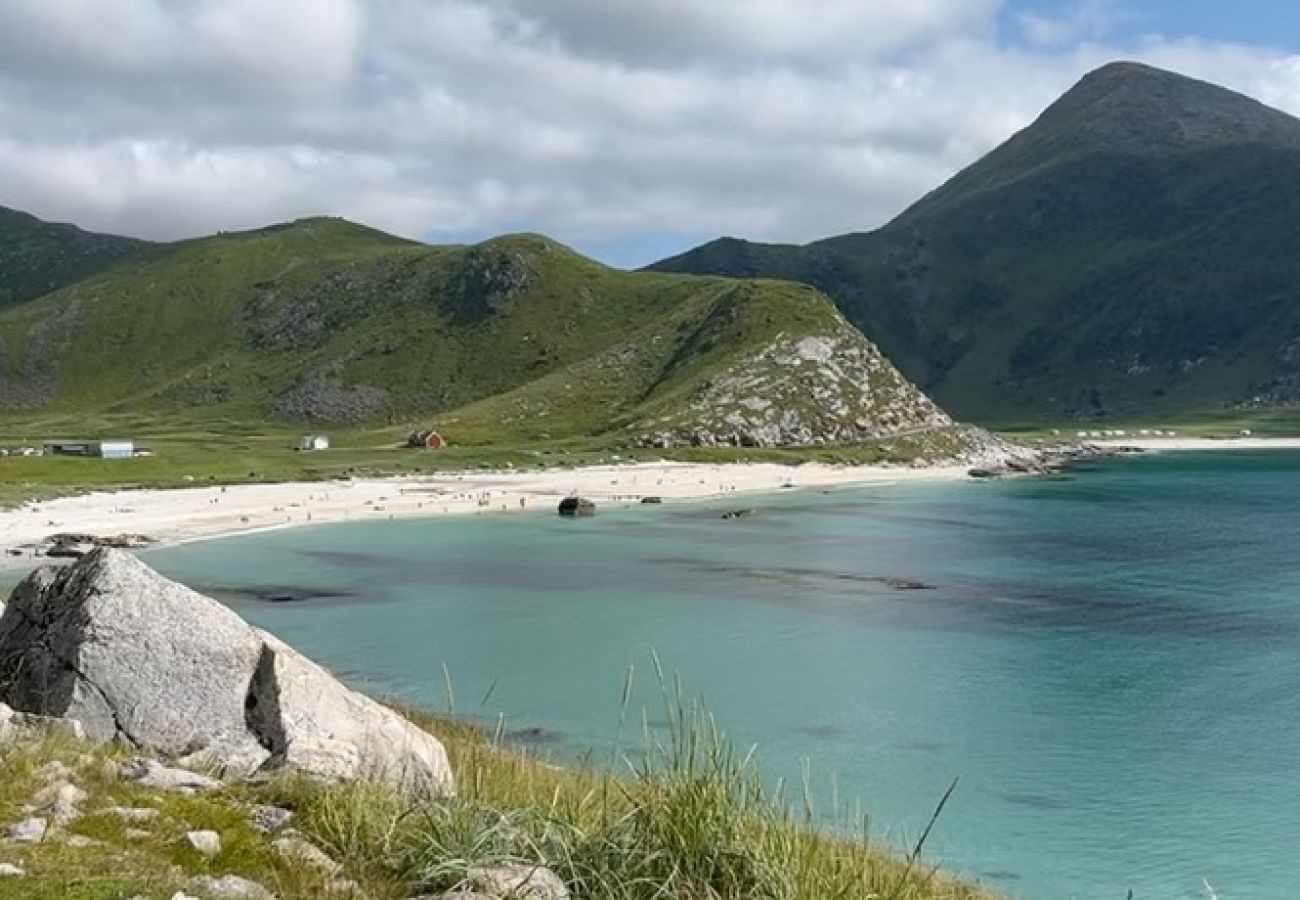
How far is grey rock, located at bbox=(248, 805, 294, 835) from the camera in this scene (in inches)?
422

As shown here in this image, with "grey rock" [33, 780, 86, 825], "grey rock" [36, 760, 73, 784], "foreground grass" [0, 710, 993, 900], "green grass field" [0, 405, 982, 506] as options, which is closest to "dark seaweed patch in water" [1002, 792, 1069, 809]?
"foreground grass" [0, 710, 993, 900]

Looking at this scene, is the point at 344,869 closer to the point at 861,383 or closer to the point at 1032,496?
the point at 1032,496

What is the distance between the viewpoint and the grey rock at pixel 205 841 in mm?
9750

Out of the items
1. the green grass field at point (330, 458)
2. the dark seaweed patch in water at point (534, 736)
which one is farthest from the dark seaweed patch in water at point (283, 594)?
the green grass field at point (330, 458)

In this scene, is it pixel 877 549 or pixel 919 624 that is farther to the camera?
pixel 877 549

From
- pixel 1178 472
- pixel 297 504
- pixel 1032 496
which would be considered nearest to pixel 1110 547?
pixel 1032 496

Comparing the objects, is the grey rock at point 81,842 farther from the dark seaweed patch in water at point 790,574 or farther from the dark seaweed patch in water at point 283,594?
the dark seaweed patch in water at point 790,574

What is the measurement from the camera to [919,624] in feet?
159

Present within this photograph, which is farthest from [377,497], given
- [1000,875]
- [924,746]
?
[1000,875]

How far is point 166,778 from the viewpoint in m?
11.9

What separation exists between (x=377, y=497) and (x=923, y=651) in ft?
226

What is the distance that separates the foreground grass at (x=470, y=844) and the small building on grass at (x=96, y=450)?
121270 mm

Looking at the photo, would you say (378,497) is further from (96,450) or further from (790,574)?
(96,450)

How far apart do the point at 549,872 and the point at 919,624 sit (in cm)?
4065
